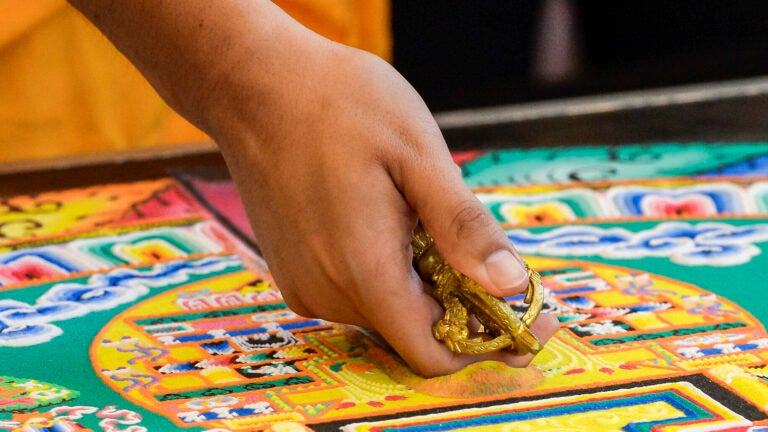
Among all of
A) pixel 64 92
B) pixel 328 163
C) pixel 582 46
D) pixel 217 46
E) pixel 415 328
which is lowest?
pixel 415 328

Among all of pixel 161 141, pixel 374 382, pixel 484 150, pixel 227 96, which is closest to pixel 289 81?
pixel 227 96

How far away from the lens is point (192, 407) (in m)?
0.89

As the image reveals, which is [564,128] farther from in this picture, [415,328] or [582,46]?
[582,46]

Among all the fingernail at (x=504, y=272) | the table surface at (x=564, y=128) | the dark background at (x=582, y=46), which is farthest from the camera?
the dark background at (x=582, y=46)

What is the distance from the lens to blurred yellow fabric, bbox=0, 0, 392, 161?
73.1 inches

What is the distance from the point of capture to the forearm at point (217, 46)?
932 mm

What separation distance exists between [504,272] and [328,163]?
149 millimetres

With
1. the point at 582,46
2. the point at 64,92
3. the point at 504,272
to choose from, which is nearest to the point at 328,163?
the point at 504,272

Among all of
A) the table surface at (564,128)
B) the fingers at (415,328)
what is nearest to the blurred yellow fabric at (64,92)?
the table surface at (564,128)

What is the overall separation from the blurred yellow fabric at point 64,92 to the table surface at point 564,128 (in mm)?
277

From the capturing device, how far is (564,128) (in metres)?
1.78

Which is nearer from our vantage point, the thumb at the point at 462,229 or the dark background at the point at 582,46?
the thumb at the point at 462,229

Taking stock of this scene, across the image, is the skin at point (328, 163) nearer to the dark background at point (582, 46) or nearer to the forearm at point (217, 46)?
the forearm at point (217, 46)

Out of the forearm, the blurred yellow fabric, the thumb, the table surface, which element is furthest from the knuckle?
the blurred yellow fabric
